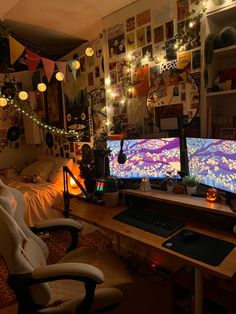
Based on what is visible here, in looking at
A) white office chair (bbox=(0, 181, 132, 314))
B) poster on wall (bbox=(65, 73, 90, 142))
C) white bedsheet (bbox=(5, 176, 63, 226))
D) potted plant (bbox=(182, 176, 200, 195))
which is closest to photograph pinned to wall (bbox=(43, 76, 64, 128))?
poster on wall (bbox=(65, 73, 90, 142))

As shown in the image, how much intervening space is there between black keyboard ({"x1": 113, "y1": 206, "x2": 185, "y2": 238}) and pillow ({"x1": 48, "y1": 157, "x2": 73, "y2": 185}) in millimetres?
1828

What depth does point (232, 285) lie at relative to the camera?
1.48m

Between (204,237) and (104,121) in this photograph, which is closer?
(204,237)

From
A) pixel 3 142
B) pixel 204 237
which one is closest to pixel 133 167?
pixel 204 237

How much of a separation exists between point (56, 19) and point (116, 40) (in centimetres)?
70

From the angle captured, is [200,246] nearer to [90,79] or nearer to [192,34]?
[192,34]

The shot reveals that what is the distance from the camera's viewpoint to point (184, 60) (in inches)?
76.9

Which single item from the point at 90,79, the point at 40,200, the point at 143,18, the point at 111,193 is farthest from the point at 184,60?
the point at 40,200

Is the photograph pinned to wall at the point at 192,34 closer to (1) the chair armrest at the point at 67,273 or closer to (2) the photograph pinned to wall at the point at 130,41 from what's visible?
(2) the photograph pinned to wall at the point at 130,41

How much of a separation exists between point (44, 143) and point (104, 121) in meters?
1.66

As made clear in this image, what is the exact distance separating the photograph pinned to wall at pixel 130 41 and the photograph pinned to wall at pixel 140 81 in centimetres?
21

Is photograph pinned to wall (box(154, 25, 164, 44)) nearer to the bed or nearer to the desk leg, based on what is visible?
the desk leg

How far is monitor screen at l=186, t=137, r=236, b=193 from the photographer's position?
142 centimetres

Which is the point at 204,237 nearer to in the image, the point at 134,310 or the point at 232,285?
the point at 232,285
